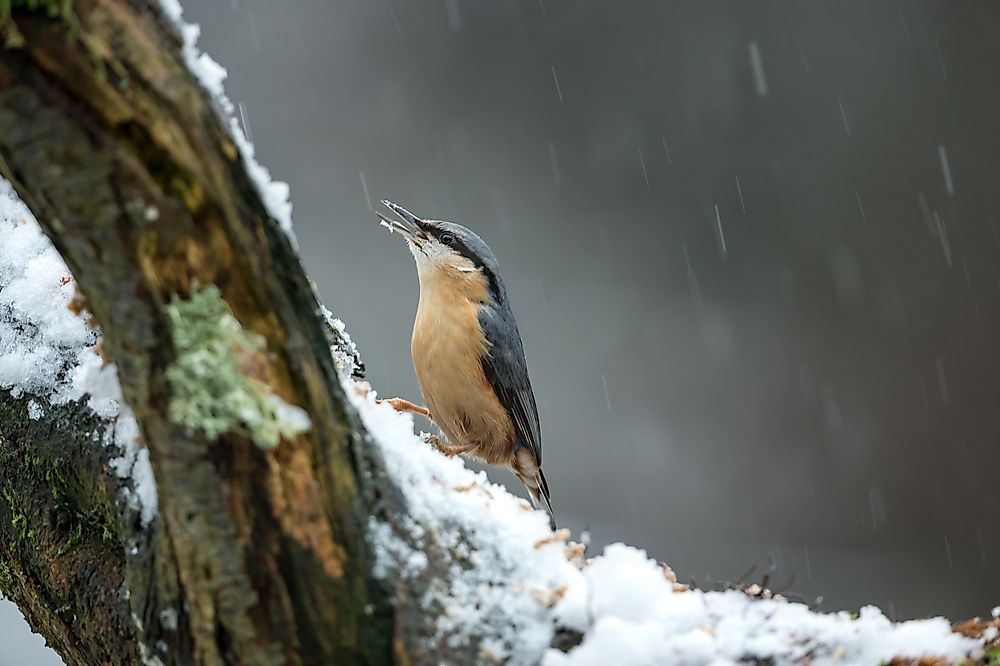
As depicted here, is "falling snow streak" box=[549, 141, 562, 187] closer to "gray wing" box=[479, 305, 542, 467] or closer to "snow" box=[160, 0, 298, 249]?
"gray wing" box=[479, 305, 542, 467]

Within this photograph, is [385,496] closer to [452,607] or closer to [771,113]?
[452,607]

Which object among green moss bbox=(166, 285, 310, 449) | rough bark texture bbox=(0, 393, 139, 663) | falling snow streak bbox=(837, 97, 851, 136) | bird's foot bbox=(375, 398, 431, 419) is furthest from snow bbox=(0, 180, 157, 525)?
falling snow streak bbox=(837, 97, 851, 136)

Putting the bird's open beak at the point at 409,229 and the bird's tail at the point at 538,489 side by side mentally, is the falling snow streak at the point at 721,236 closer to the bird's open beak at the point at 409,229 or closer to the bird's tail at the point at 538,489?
the bird's tail at the point at 538,489

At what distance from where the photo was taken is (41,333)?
164cm

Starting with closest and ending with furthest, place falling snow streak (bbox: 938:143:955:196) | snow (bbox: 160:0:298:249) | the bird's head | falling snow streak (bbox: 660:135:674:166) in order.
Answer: snow (bbox: 160:0:298:249), the bird's head, falling snow streak (bbox: 938:143:955:196), falling snow streak (bbox: 660:135:674:166)

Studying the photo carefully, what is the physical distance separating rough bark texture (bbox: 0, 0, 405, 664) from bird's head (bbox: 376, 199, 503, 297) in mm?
2156

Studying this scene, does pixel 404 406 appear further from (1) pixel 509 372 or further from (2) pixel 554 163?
(2) pixel 554 163

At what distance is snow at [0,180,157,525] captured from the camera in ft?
4.75

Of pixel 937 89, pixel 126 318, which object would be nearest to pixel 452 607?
pixel 126 318

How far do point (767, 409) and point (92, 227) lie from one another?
519cm

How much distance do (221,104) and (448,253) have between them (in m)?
2.30

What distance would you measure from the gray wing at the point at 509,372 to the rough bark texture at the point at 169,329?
2.06m

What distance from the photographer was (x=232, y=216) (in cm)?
96

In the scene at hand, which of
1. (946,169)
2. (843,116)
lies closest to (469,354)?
(843,116)
